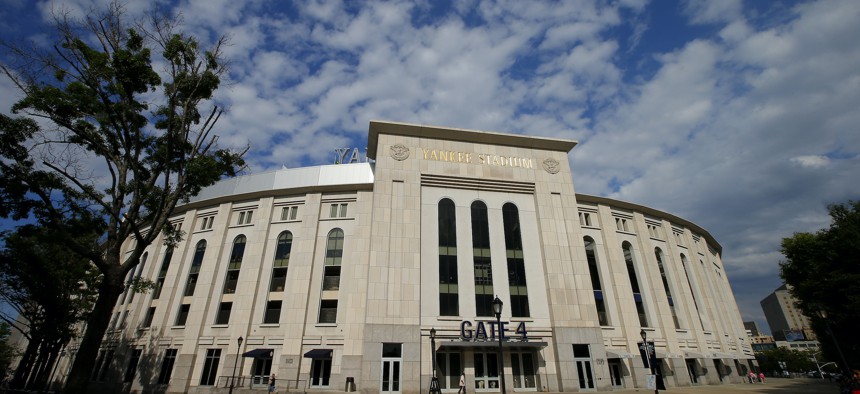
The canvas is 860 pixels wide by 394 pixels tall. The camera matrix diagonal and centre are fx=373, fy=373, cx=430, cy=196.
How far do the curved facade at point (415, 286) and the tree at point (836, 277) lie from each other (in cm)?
939

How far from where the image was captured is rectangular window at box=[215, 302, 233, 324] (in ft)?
107

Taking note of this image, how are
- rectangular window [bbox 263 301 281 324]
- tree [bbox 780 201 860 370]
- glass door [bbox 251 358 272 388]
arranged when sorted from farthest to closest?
rectangular window [bbox 263 301 281 324] < glass door [bbox 251 358 272 388] < tree [bbox 780 201 860 370]

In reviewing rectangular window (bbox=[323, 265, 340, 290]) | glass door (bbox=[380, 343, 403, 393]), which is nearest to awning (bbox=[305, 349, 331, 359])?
glass door (bbox=[380, 343, 403, 393])

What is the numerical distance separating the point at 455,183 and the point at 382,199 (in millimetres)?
7085

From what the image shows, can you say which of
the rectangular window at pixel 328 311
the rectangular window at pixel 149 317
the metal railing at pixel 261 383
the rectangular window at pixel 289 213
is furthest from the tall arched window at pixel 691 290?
→ the rectangular window at pixel 149 317

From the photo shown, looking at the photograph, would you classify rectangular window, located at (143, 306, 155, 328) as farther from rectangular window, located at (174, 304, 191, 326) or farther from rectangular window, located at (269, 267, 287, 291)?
rectangular window, located at (269, 267, 287, 291)

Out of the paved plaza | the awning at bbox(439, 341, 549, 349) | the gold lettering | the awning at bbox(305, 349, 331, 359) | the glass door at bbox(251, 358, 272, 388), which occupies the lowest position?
the paved plaza

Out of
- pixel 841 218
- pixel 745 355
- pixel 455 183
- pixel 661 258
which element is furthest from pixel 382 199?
pixel 745 355

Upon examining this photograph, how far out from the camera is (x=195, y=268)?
35844 mm

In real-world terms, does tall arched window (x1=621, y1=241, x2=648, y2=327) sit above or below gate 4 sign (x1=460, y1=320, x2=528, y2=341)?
above

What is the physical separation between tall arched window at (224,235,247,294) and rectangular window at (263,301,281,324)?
398 cm

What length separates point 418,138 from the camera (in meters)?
35.7

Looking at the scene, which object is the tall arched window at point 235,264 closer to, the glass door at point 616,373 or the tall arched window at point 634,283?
the glass door at point 616,373

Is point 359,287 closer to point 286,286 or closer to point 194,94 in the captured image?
point 286,286
